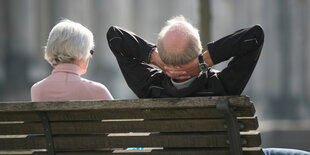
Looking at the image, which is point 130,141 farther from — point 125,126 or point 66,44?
point 66,44

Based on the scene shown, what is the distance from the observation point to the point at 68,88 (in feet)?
10.6

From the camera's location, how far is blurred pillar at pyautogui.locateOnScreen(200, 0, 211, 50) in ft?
18.4

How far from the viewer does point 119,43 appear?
3.16 metres

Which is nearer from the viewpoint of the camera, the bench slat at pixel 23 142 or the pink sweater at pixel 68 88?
the bench slat at pixel 23 142

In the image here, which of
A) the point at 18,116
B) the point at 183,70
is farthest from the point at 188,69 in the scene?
the point at 18,116

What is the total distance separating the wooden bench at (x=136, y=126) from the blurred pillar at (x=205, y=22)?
2.78 metres

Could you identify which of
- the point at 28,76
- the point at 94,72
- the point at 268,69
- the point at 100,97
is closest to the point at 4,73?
the point at 28,76

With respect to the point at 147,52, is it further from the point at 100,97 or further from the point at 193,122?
the point at 193,122

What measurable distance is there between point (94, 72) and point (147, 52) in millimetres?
4948

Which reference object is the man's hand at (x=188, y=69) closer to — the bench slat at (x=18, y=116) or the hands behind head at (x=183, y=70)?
the hands behind head at (x=183, y=70)

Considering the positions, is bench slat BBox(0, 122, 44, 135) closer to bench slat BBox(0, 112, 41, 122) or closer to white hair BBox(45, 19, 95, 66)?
bench slat BBox(0, 112, 41, 122)

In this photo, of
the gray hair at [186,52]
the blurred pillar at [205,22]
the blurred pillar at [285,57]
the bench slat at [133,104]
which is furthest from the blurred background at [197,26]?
the bench slat at [133,104]

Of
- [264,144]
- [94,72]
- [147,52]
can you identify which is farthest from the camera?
[94,72]

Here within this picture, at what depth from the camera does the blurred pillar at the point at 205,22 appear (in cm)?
560
